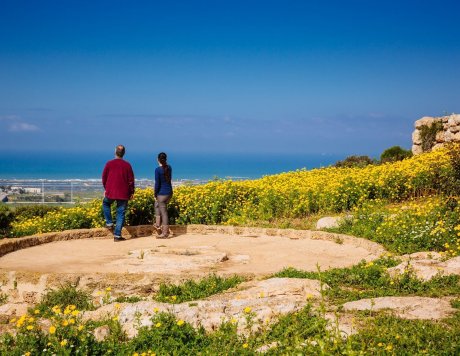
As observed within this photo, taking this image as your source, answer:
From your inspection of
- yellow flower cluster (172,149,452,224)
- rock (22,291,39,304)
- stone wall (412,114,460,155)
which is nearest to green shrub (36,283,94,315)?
rock (22,291,39,304)

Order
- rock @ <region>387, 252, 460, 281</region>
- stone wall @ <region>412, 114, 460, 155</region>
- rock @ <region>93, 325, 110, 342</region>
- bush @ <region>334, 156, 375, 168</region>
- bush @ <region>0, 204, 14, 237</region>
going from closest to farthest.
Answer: rock @ <region>93, 325, 110, 342</region>
rock @ <region>387, 252, 460, 281</region>
bush @ <region>0, 204, 14, 237</region>
stone wall @ <region>412, 114, 460, 155</region>
bush @ <region>334, 156, 375, 168</region>

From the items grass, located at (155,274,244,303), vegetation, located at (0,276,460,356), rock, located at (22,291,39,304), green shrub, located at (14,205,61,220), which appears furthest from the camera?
green shrub, located at (14,205,61,220)

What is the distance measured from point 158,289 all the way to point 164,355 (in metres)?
3.15

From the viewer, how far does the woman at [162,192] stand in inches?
466

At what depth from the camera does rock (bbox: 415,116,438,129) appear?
25.4 m

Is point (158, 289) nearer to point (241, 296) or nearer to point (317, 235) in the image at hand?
point (241, 296)

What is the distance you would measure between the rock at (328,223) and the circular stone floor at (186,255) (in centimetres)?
85

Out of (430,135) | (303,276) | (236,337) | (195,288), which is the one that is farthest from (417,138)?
(236,337)

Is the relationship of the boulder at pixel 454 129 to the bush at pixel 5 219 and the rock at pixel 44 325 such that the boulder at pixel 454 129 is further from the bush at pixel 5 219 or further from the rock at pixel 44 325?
the rock at pixel 44 325

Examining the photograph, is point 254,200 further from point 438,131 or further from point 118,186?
point 438,131

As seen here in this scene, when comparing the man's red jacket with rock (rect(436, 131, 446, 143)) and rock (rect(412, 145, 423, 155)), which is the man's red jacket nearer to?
rock (rect(436, 131, 446, 143))

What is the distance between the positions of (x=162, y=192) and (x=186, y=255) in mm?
2557

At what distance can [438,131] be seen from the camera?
81.9ft

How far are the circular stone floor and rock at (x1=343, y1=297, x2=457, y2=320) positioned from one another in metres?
2.65
